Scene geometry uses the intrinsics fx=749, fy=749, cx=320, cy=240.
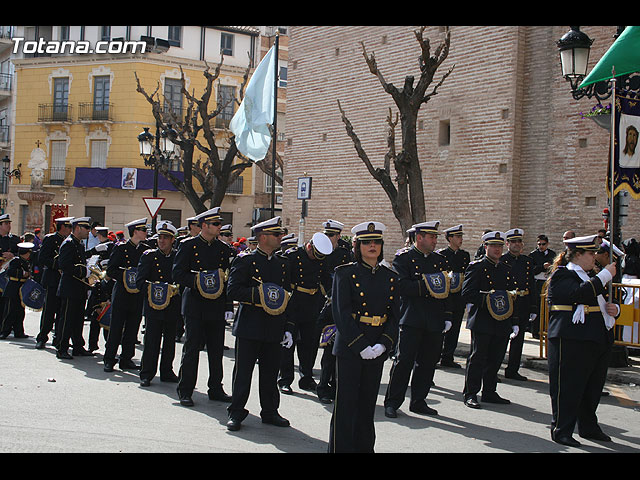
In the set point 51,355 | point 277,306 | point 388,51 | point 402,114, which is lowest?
point 51,355

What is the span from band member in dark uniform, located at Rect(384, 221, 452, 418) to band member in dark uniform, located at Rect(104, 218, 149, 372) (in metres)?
4.05

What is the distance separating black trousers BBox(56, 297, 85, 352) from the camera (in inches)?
441

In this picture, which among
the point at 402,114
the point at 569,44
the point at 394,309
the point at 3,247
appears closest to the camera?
the point at 394,309

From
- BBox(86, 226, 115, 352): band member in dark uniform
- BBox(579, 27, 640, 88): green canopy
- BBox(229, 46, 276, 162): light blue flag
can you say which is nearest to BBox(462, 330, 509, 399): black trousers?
BBox(579, 27, 640, 88): green canopy

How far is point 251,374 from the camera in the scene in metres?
7.37

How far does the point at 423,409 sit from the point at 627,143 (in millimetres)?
4403

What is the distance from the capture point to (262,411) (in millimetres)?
7578

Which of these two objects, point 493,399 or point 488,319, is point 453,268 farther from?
point 493,399

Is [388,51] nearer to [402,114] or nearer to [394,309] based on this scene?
[402,114]

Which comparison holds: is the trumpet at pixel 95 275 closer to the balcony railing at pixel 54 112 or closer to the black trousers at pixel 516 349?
the black trousers at pixel 516 349

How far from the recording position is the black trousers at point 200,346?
27.2 ft

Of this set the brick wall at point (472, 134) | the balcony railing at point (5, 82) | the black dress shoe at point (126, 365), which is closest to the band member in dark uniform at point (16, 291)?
the black dress shoe at point (126, 365)
